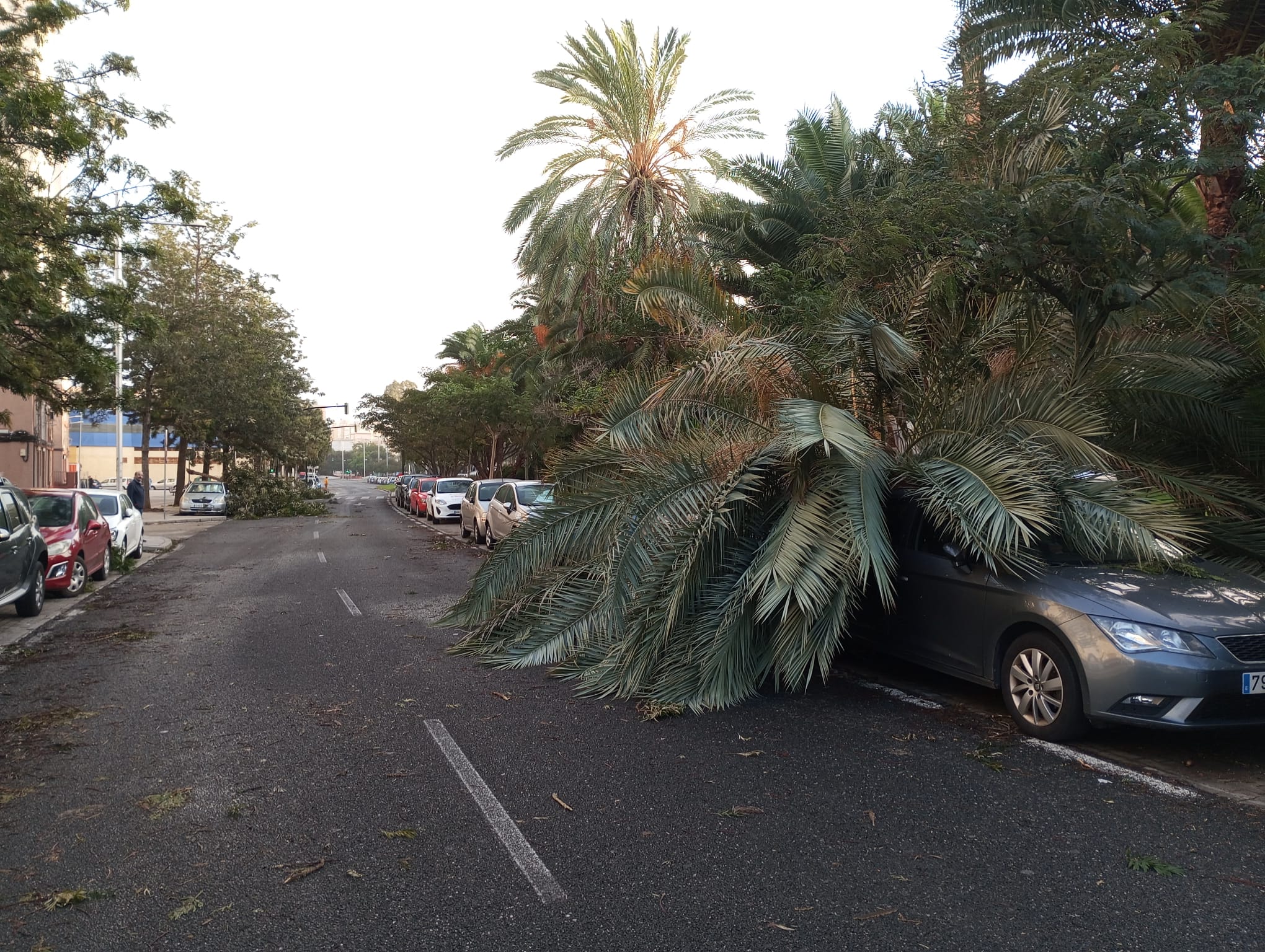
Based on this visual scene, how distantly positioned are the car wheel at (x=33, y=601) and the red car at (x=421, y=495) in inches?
871

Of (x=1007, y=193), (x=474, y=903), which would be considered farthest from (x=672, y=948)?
(x=1007, y=193)

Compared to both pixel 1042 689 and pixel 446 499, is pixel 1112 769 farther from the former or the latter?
pixel 446 499

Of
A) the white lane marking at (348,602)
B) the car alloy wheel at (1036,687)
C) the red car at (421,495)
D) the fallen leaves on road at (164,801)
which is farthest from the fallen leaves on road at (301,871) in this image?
the red car at (421,495)

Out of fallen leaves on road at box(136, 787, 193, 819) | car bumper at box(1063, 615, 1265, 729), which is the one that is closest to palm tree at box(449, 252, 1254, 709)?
car bumper at box(1063, 615, 1265, 729)

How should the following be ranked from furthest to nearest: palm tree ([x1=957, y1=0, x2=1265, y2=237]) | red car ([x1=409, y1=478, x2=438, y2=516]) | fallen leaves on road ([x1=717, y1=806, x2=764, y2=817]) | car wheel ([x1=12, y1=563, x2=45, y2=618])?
red car ([x1=409, y1=478, x2=438, y2=516]), car wheel ([x1=12, y1=563, x2=45, y2=618]), palm tree ([x1=957, y1=0, x2=1265, y2=237]), fallen leaves on road ([x1=717, y1=806, x2=764, y2=817])

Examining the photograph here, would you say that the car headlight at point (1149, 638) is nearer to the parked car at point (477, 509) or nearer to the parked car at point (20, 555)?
the parked car at point (20, 555)

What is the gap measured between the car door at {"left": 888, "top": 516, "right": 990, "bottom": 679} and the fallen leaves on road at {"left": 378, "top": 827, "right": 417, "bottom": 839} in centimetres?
393

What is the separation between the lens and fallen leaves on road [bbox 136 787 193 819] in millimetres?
4988

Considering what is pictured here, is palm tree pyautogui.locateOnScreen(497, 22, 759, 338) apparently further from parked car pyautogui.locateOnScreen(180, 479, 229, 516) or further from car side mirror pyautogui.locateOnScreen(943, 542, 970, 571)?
parked car pyautogui.locateOnScreen(180, 479, 229, 516)

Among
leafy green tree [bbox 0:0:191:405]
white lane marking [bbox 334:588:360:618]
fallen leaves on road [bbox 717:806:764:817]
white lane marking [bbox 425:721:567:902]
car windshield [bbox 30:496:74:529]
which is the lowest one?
white lane marking [bbox 425:721:567:902]

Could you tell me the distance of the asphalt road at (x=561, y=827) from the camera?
148 inches

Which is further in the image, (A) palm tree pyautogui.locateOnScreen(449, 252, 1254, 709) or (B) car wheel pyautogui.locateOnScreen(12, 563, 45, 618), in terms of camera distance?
(B) car wheel pyautogui.locateOnScreen(12, 563, 45, 618)

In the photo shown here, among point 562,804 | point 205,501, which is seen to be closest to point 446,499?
point 205,501

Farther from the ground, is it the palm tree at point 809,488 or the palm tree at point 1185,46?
the palm tree at point 1185,46
